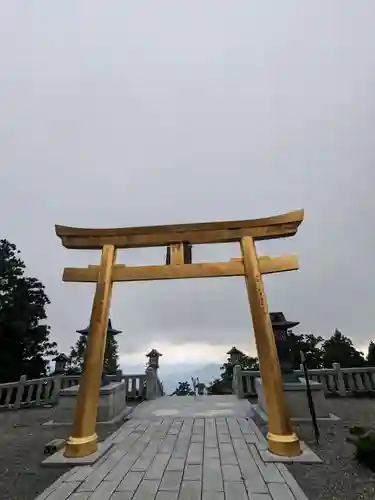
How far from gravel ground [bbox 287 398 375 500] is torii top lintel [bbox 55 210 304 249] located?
12.8 feet

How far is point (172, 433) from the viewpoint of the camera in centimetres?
660

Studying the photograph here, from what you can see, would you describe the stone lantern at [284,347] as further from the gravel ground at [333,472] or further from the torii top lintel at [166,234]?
the torii top lintel at [166,234]

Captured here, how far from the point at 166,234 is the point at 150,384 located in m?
8.35

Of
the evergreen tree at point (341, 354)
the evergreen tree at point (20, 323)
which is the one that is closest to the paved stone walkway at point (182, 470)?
the evergreen tree at point (20, 323)

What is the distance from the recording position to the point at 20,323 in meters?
19.1

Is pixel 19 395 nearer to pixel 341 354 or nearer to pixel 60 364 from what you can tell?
pixel 60 364

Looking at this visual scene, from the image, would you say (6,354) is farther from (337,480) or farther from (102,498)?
(337,480)

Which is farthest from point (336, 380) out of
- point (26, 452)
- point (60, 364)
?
point (60, 364)

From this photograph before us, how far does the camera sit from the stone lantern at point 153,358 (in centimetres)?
1387

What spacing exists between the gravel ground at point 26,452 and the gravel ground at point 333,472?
3435 mm

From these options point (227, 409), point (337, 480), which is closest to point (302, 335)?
point (227, 409)

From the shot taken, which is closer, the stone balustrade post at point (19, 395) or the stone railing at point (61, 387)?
A: the stone balustrade post at point (19, 395)

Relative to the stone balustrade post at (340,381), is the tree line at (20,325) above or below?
above

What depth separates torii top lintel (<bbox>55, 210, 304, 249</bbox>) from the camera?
6.30 meters
